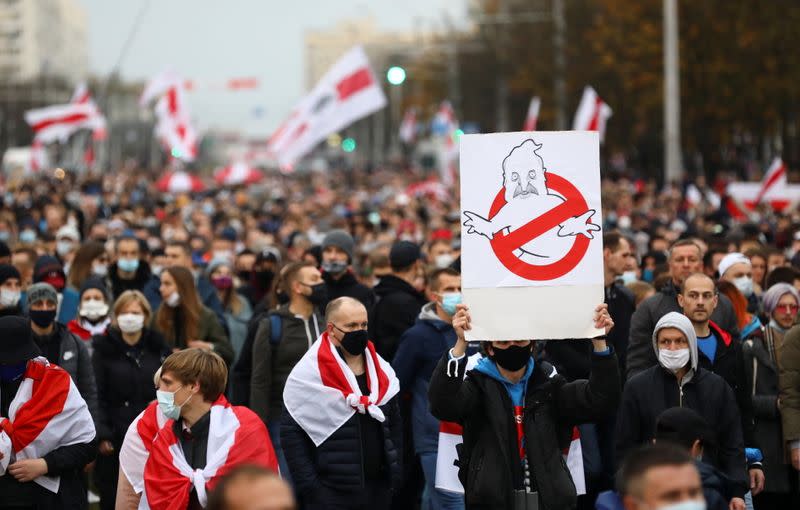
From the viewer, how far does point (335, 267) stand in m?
11.3

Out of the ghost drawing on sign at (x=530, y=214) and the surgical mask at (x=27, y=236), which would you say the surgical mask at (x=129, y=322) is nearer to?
the ghost drawing on sign at (x=530, y=214)

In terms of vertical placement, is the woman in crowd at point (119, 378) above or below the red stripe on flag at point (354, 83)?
below

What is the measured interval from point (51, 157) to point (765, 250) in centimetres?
7749

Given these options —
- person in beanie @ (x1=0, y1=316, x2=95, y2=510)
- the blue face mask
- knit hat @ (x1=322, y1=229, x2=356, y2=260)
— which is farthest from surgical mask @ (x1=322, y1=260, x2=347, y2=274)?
the blue face mask

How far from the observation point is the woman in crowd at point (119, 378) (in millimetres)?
9656

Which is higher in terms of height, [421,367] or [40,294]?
[40,294]

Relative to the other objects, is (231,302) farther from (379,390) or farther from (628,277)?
(379,390)

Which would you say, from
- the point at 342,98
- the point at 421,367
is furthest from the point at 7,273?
the point at 342,98

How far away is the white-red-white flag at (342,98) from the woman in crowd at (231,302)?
8941 millimetres

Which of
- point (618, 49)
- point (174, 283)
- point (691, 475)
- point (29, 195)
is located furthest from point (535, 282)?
point (618, 49)

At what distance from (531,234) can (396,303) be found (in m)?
3.82

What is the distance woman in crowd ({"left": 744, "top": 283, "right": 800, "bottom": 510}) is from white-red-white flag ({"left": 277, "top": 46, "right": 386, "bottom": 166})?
41.6 feet

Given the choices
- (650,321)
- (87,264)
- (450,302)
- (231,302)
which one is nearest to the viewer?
(650,321)

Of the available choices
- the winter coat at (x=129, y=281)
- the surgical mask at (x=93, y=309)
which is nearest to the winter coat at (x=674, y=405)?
the surgical mask at (x=93, y=309)
